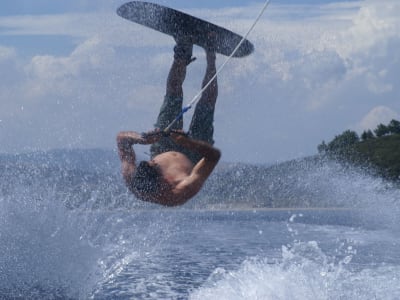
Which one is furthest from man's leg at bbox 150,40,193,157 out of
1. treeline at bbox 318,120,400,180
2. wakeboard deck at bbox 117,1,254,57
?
treeline at bbox 318,120,400,180

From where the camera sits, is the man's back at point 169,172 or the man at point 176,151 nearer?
the man at point 176,151

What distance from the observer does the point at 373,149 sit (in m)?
47.9

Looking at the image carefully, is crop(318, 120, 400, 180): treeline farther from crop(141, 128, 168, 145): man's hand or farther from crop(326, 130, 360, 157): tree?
crop(141, 128, 168, 145): man's hand

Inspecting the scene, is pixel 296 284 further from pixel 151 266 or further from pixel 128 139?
pixel 151 266

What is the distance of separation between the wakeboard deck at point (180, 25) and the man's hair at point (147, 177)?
165 cm

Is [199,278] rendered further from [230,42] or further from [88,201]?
A: [230,42]

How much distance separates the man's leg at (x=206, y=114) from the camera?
28.6 feet

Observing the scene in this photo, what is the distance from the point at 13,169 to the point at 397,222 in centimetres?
1248

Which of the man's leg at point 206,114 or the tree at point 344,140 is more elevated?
the man's leg at point 206,114

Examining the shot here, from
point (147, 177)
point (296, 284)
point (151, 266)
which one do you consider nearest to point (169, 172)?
point (147, 177)

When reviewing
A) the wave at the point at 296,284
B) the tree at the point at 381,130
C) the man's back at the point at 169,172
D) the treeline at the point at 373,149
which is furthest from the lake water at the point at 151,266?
the tree at the point at 381,130

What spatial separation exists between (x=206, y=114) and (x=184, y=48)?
2.73ft

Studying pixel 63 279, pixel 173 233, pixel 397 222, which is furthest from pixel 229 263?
pixel 397 222

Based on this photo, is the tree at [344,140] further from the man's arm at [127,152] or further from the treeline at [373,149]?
the man's arm at [127,152]
